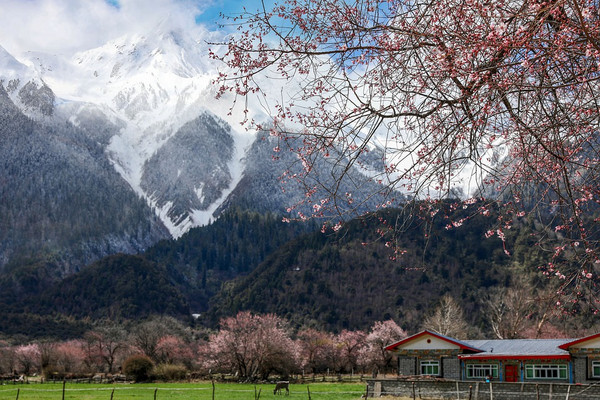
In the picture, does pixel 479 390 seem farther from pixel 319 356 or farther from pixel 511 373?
pixel 319 356

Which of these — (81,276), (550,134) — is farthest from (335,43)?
(81,276)

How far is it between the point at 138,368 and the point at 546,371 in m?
37.6

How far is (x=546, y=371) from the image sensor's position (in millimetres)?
39875

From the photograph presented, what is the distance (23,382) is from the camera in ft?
202

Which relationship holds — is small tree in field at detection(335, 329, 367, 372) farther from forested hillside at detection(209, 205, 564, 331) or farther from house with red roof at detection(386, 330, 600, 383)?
house with red roof at detection(386, 330, 600, 383)

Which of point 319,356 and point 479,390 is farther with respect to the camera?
point 319,356

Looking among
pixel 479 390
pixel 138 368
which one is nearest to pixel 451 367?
pixel 479 390

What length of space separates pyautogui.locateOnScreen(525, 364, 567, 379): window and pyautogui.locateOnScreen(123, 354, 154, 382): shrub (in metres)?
36.4

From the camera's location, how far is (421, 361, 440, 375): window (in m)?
44.1

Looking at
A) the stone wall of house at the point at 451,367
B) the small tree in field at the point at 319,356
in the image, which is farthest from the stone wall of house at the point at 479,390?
the small tree in field at the point at 319,356

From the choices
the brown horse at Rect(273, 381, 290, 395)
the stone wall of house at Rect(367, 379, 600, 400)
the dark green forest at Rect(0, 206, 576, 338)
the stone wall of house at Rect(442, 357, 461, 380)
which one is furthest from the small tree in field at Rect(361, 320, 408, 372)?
the stone wall of house at Rect(367, 379, 600, 400)

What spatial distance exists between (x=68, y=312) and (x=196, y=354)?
2842 inches

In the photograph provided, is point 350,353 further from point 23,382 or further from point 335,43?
point 335,43

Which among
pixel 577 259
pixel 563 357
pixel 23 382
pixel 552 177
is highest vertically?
pixel 552 177
